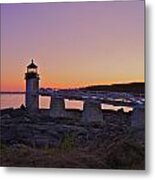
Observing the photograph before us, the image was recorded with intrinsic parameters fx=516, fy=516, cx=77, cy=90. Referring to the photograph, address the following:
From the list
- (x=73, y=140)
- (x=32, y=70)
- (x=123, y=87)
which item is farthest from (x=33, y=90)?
(x=123, y=87)

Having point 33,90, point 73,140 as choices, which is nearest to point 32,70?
point 33,90

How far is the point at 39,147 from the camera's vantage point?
2.37m

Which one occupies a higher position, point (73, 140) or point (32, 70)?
point (32, 70)

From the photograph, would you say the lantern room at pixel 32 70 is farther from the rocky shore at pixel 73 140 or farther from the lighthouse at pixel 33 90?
the rocky shore at pixel 73 140

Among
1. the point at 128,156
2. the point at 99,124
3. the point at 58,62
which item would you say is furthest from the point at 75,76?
the point at 128,156

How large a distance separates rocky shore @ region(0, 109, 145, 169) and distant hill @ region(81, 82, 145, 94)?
0.34ft

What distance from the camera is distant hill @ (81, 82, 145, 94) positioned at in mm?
2289

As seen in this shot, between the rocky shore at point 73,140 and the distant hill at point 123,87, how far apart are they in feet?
0.34

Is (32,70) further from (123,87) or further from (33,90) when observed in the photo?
(123,87)

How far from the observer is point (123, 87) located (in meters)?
2.32

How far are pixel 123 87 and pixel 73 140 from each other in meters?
0.33

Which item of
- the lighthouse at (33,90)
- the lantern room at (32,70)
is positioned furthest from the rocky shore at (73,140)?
the lantern room at (32,70)

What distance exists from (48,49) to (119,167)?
0.63 m

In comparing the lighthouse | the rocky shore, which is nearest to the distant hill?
the rocky shore
